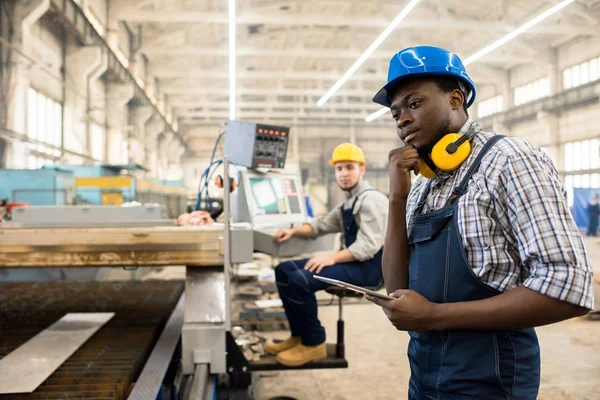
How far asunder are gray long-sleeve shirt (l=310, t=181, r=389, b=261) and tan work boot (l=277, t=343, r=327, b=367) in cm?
58

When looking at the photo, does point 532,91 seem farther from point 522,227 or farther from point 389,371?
point 522,227

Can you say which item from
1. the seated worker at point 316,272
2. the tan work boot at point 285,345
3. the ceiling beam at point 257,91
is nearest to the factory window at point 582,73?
the ceiling beam at point 257,91

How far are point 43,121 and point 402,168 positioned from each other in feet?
29.6

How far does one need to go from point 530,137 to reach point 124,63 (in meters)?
11.8

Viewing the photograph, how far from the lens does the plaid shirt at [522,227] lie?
78cm

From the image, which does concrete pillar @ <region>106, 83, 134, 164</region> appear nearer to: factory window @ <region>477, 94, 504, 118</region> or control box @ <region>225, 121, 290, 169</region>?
control box @ <region>225, 121, 290, 169</region>

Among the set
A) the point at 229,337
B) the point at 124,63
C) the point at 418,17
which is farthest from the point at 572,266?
the point at 124,63

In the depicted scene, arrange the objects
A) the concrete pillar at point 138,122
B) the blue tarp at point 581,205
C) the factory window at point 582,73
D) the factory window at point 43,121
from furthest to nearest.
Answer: the concrete pillar at point 138,122 < the factory window at point 582,73 < the blue tarp at point 581,205 < the factory window at point 43,121

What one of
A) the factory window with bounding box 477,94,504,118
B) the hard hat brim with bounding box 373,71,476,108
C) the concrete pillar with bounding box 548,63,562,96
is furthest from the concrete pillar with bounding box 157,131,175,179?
the hard hat brim with bounding box 373,71,476,108

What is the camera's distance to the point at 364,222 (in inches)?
106

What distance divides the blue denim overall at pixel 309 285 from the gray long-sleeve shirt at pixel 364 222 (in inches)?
3.4

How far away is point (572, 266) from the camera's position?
78 cm

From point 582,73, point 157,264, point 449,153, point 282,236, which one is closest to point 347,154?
point 282,236

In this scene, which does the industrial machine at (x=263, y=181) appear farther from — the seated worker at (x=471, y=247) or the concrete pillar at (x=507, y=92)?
the concrete pillar at (x=507, y=92)
